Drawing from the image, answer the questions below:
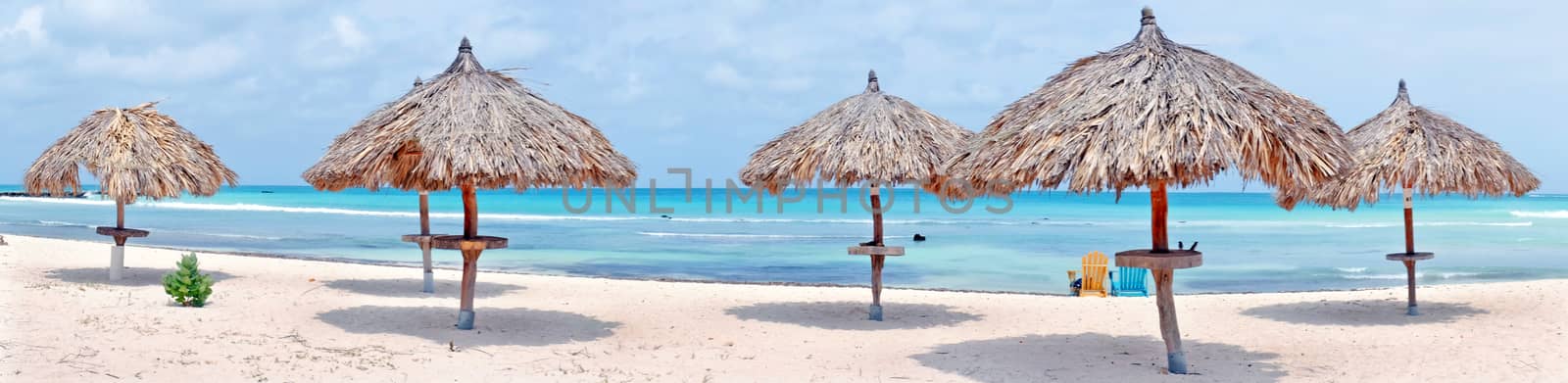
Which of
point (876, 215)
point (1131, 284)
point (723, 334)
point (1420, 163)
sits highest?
point (1420, 163)

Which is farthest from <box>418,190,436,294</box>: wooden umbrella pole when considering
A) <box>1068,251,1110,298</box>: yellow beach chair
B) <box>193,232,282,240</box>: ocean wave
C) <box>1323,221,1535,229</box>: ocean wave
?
<box>1323,221,1535,229</box>: ocean wave

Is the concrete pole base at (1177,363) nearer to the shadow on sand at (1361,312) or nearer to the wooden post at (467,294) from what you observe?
the shadow on sand at (1361,312)

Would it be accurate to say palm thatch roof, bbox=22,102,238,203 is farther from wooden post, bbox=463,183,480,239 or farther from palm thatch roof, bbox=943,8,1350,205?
palm thatch roof, bbox=943,8,1350,205

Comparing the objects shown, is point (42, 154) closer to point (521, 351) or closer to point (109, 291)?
point (109, 291)

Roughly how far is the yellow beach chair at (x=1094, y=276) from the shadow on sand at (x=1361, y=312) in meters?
2.03

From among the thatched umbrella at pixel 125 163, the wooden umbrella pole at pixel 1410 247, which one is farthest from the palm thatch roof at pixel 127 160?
the wooden umbrella pole at pixel 1410 247

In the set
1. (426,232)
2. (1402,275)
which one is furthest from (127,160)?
(1402,275)

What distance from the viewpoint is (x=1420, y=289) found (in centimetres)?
1272

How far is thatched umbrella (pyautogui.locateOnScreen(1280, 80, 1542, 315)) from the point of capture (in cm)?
959

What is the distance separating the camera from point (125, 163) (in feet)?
36.4

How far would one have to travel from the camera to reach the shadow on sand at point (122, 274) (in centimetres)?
1153

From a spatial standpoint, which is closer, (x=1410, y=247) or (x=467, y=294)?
(x=467, y=294)

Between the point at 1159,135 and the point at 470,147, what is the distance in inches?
182

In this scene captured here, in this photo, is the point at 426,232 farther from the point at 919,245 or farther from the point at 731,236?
the point at 731,236
